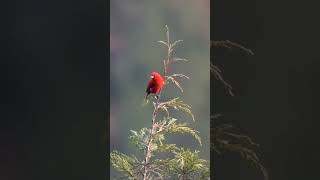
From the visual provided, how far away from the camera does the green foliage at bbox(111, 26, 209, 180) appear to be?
2383 mm

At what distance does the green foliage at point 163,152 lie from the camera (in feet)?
7.82

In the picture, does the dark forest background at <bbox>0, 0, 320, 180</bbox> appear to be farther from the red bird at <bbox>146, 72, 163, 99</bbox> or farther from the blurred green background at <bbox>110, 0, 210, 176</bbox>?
the red bird at <bbox>146, 72, 163, 99</bbox>

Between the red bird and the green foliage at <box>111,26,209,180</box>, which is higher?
the red bird

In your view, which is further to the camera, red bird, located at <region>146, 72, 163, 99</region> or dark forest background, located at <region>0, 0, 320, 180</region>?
red bird, located at <region>146, 72, 163, 99</region>
